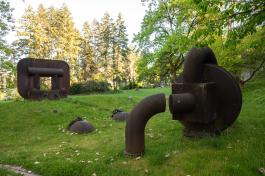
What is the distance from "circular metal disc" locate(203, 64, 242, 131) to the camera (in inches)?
338

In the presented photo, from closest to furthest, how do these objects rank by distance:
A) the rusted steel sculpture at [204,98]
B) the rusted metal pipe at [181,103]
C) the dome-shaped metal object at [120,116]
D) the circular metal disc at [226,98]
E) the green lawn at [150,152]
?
1. the green lawn at [150,152]
2. the rusted metal pipe at [181,103]
3. the rusted steel sculpture at [204,98]
4. the circular metal disc at [226,98]
5. the dome-shaped metal object at [120,116]

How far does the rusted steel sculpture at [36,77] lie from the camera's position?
65.8 ft

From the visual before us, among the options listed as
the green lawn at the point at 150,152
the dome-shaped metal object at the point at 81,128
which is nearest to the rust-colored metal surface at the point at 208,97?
the green lawn at the point at 150,152

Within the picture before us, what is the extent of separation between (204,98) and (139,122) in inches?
82.8

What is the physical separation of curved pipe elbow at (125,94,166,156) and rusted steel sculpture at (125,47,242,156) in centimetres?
27

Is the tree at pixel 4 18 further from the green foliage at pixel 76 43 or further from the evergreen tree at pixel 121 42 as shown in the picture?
the evergreen tree at pixel 121 42

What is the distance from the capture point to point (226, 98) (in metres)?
8.64

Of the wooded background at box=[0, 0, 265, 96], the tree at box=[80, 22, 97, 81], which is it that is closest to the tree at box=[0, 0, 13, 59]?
the wooded background at box=[0, 0, 265, 96]

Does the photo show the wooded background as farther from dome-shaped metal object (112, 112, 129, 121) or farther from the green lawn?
dome-shaped metal object (112, 112, 129, 121)

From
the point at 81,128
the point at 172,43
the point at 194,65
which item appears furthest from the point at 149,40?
the point at 194,65

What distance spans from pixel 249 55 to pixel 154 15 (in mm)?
11741

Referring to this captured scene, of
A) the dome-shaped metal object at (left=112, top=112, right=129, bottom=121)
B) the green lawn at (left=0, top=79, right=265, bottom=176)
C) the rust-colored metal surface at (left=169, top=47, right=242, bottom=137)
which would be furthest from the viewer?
the dome-shaped metal object at (left=112, top=112, right=129, bottom=121)

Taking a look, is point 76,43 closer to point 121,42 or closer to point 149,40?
point 121,42

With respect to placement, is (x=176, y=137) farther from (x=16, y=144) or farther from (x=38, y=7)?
(x=38, y=7)
